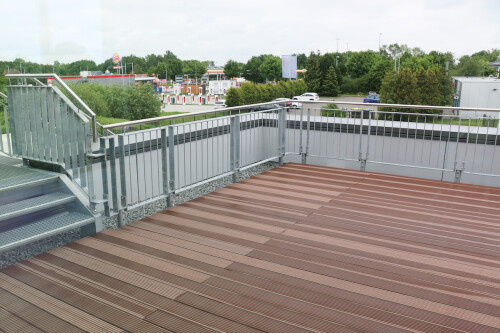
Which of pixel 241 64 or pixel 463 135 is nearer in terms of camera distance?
pixel 463 135

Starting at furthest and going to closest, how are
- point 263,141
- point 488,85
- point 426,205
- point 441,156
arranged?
point 488,85 → point 441,156 → point 263,141 → point 426,205

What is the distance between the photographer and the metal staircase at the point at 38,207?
332cm

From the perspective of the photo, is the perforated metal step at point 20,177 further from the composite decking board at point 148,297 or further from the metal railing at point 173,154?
the composite decking board at point 148,297

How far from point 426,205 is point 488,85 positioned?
34.3 m

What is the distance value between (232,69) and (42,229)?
5621 centimetres

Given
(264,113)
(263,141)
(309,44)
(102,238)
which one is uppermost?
(309,44)

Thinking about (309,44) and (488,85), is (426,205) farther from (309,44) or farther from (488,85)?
(309,44)

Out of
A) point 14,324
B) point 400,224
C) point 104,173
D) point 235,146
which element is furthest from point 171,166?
point 400,224

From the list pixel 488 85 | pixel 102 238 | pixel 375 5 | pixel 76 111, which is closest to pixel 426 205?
pixel 102 238

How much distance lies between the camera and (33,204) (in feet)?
11.8

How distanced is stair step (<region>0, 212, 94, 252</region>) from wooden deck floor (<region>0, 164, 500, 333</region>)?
168 millimetres

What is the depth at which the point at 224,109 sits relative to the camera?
213 inches

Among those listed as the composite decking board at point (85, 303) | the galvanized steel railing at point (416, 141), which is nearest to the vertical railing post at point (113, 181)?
the composite decking board at point (85, 303)

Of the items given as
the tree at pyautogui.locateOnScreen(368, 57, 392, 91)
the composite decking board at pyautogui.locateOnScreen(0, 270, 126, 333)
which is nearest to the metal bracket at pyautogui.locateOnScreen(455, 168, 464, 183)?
the composite decking board at pyautogui.locateOnScreen(0, 270, 126, 333)
